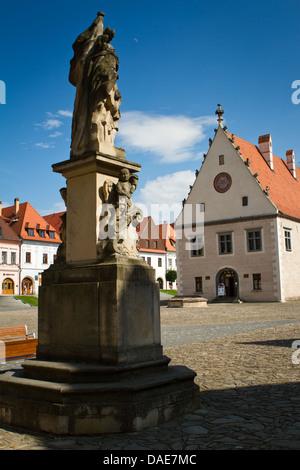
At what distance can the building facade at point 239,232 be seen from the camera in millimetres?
32375

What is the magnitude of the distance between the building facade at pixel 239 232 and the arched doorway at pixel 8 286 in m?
24.6

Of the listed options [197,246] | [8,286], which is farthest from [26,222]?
[197,246]

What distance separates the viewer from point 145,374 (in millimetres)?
4852

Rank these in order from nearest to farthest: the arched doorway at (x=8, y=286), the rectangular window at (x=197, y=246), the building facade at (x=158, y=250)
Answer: the rectangular window at (x=197, y=246) → the arched doorway at (x=8, y=286) → the building facade at (x=158, y=250)

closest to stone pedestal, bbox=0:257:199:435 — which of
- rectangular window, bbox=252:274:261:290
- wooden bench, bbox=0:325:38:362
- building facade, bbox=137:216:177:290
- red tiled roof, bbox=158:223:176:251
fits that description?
wooden bench, bbox=0:325:38:362

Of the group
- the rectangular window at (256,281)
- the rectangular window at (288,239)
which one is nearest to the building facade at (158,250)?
the rectangular window at (288,239)

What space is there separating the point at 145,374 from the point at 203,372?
2486 millimetres

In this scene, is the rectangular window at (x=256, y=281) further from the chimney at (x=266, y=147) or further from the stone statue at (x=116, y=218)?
the stone statue at (x=116, y=218)

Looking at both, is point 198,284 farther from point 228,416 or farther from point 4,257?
point 228,416

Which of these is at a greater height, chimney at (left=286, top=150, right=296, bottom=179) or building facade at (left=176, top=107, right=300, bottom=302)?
chimney at (left=286, top=150, right=296, bottom=179)

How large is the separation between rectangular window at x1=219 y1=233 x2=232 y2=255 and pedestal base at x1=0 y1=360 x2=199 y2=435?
98.9ft

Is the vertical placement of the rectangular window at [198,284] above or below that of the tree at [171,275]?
below

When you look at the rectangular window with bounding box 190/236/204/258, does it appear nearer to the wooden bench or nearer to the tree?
the wooden bench

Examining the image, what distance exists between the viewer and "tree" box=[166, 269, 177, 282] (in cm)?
6894
